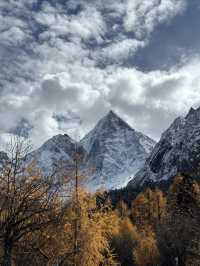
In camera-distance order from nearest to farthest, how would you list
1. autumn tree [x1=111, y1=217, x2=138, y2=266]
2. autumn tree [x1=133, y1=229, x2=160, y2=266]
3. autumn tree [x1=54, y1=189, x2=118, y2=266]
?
1. autumn tree [x1=54, y1=189, x2=118, y2=266]
2. autumn tree [x1=133, y1=229, x2=160, y2=266]
3. autumn tree [x1=111, y1=217, x2=138, y2=266]

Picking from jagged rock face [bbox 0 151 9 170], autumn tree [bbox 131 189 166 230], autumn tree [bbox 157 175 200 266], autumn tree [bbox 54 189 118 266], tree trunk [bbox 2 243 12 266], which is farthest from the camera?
autumn tree [bbox 131 189 166 230]

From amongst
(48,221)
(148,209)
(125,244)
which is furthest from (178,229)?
(48,221)

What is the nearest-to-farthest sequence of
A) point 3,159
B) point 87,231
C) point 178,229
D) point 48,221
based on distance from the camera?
point 48,221 < point 3,159 < point 87,231 < point 178,229

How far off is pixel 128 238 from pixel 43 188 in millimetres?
53100

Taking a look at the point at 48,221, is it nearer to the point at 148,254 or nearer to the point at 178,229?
the point at 178,229

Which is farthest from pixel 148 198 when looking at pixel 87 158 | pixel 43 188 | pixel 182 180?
pixel 43 188

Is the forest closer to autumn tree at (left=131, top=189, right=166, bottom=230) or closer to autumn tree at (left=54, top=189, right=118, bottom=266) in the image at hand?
autumn tree at (left=54, top=189, right=118, bottom=266)

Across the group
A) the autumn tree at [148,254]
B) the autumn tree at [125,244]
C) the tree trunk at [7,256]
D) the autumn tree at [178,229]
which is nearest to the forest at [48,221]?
the tree trunk at [7,256]

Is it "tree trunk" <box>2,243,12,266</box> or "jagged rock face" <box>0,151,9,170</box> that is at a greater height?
"jagged rock face" <box>0,151,9,170</box>

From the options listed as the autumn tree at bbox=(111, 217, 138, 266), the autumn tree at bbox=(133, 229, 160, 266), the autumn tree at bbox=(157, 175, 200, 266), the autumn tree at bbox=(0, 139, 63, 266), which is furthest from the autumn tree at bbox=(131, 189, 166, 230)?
the autumn tree at bbox=(0, 139, 63, 266)

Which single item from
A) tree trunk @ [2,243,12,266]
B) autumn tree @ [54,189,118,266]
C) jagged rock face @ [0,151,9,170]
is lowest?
tree trunk @ [2,243,12,266]

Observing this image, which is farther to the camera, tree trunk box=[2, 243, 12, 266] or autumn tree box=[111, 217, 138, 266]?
autumn tree box=[111, 217, 138, 266]

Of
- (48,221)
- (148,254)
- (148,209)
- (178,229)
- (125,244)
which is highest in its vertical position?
(148,209)

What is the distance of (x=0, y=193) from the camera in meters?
22.2
